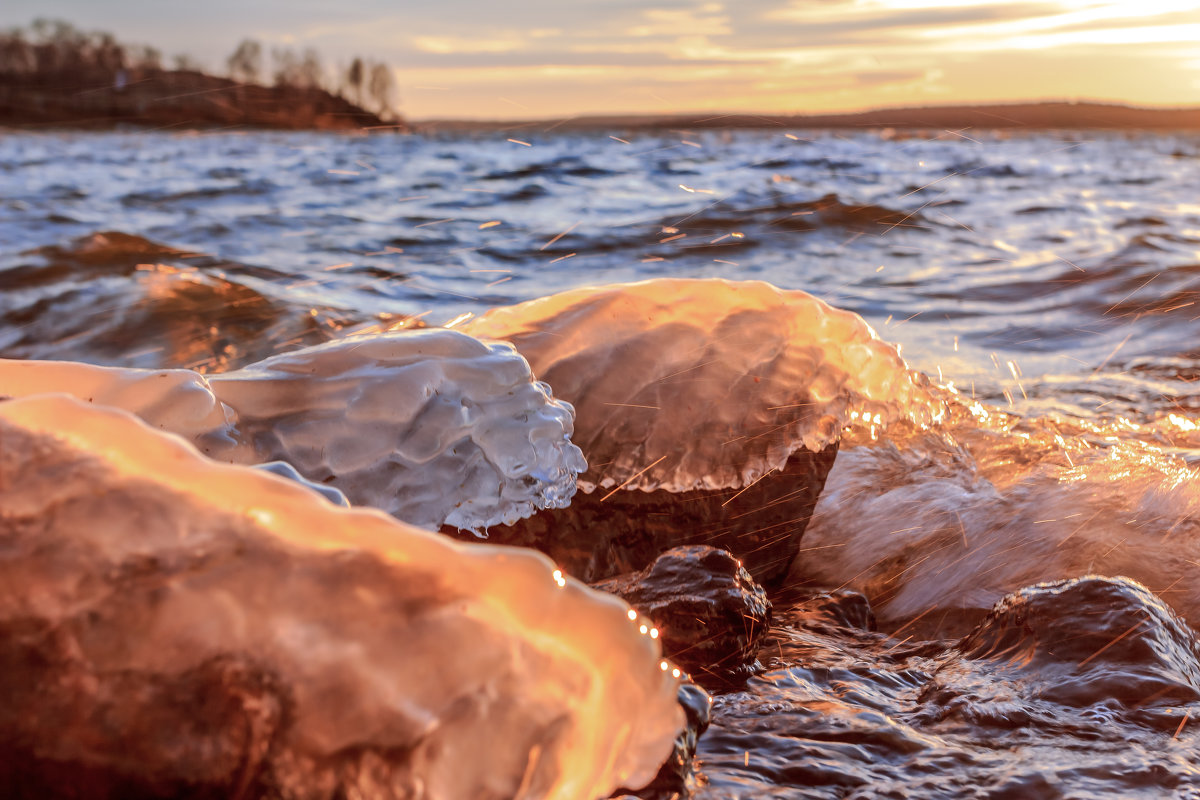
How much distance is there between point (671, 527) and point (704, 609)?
2.02ft

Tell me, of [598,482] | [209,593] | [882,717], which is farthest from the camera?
[598,482]

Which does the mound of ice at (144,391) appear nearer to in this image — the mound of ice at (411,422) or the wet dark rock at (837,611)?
the mound of ice at (411,422)

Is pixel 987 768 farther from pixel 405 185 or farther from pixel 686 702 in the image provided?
pixel 405 185

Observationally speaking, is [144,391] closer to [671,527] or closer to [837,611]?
[671,527]

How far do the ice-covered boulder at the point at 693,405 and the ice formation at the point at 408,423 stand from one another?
21 cm

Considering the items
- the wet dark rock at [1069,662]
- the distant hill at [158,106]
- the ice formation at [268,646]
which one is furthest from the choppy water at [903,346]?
the distant hill at [158,106]

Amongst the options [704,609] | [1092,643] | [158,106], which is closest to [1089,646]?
[1092,643]

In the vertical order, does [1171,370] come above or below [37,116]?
below

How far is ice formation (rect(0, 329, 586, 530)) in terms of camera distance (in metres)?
1.81

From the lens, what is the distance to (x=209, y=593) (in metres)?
0.90

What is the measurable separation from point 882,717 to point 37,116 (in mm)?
46805

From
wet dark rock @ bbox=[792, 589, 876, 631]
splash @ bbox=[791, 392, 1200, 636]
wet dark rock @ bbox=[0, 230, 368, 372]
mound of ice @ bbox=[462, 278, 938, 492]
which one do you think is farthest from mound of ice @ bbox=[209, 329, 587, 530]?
wet dark rock @ bbox=[0, 230, 368, 372]

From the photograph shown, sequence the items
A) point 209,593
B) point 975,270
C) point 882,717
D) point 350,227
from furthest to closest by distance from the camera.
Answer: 1. point 350,227
2. point 975,270
3. point 882,717
4. point 209,593

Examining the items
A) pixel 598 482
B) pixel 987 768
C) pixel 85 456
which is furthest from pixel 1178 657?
pixel 85 456
